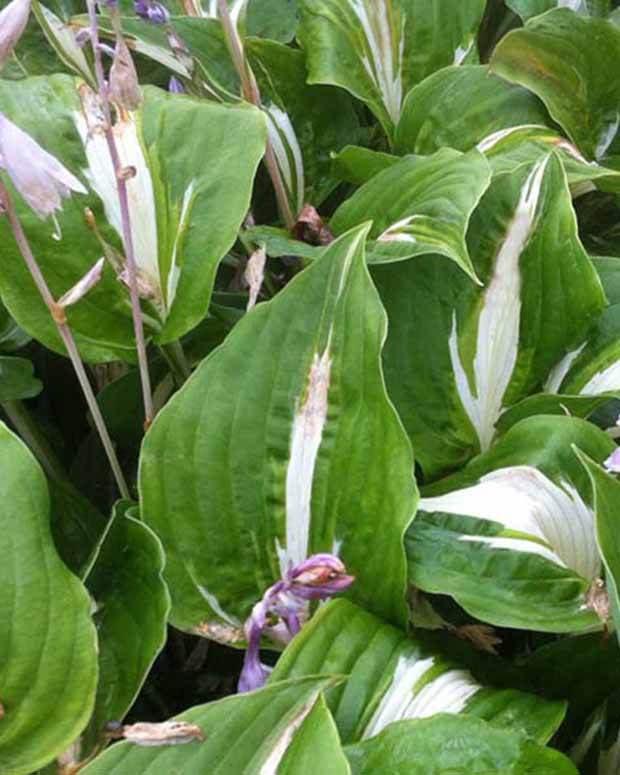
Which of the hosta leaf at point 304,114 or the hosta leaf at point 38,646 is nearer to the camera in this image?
the hosta leaf at point 38,646

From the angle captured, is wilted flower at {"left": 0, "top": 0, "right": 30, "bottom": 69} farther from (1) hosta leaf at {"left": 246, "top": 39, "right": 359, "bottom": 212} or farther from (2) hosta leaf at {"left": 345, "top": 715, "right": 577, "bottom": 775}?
(1) hosta leaf at {"left": 246, "top": 39, "right": 359, "bottom": 212}

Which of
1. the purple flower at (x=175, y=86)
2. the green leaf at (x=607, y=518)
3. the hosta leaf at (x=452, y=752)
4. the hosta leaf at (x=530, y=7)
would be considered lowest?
the hosta leaf at (x=452, y=752)

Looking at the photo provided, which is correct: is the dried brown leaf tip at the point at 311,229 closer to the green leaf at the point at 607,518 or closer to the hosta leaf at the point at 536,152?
the hosta leaf at the point at 536,152

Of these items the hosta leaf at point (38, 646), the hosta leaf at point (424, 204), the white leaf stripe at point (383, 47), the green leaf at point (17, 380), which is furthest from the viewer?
Answer: the white leaf stripe at point (383, 47)

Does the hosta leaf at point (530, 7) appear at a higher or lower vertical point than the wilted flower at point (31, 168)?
lower

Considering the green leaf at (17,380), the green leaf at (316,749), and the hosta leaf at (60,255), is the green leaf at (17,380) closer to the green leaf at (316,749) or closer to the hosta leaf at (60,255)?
the hosta leaf at (60,255)

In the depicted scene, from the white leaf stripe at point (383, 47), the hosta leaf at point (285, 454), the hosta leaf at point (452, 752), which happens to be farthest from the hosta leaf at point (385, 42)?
the hosta leaf at point (452, 752)

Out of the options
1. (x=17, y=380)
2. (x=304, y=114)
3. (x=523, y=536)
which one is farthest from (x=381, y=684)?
(x=304, y=114)

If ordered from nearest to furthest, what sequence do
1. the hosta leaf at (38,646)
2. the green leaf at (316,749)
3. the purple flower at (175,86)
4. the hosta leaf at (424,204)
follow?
the green leaf at (316,749)
the hosta leaf at (38,646)
the hosta leaf at (424,204)
the purple flower at (175,86)

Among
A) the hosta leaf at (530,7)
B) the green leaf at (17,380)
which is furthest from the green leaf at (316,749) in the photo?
the hosta leaf at (530,7)
